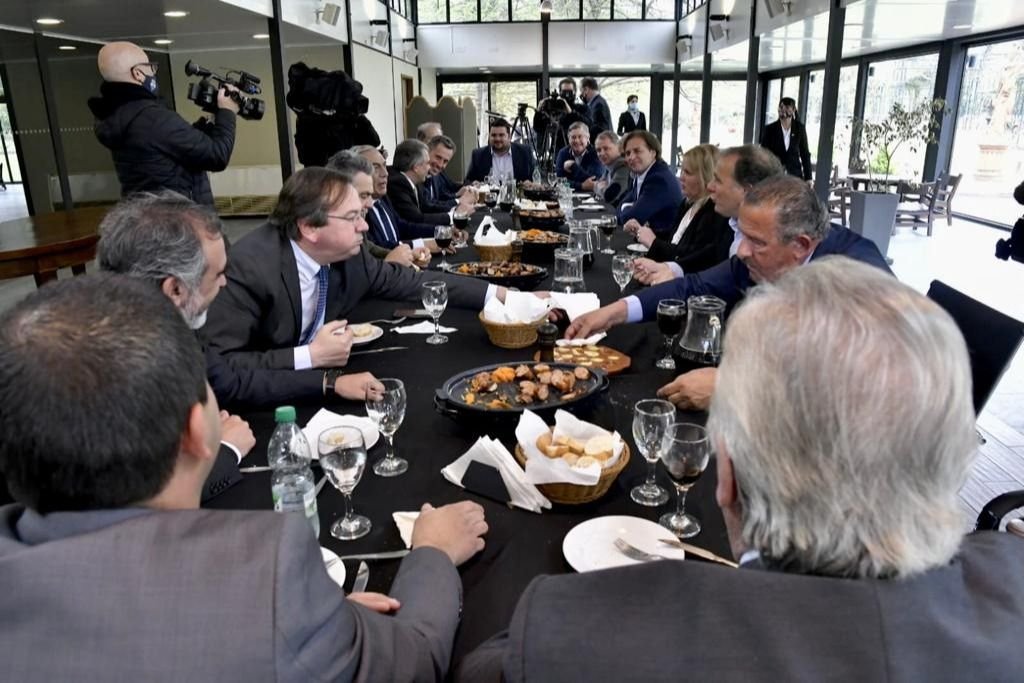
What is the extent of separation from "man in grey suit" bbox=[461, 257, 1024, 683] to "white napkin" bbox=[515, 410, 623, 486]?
1.77 ft

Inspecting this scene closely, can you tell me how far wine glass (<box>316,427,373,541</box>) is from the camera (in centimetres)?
133

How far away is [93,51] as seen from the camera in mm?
9930

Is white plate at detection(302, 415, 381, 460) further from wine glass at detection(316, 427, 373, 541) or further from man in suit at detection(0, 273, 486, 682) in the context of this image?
man in suit at detection(0, 273, 486, 682)

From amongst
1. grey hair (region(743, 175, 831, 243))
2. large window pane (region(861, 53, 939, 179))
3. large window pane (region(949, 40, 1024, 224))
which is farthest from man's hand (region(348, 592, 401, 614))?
large window pane (region(861, 53, 939, 179))

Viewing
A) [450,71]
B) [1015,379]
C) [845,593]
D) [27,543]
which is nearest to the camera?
[845,593]

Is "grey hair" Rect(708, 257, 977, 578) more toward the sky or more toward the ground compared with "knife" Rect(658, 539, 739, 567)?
more toward the sky

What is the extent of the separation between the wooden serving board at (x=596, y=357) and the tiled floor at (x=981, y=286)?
1093 millimetres

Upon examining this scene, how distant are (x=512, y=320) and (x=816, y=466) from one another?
169 cm

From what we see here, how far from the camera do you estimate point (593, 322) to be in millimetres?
2453

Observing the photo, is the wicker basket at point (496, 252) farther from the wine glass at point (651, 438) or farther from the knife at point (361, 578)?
the knife at point (361, 578)

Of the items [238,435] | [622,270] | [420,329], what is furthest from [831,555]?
[622,270]

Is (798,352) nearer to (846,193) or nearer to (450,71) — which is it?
(846,193)

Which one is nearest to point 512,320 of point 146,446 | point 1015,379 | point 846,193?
point 146,446

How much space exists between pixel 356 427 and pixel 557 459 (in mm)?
502
